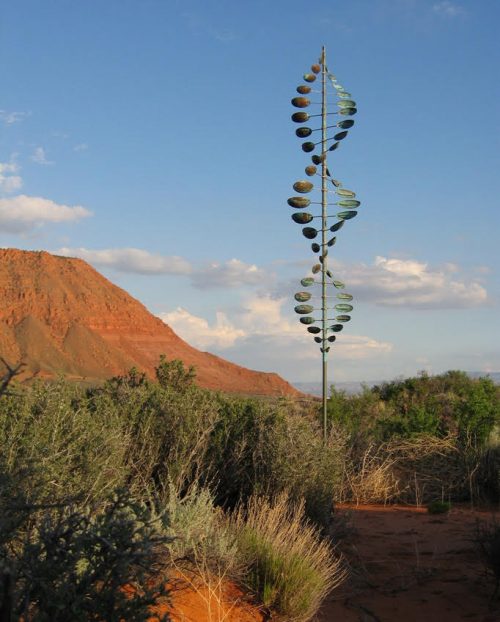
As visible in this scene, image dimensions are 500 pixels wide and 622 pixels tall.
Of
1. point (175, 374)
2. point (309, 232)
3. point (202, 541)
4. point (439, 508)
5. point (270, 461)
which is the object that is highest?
point (309, 232)

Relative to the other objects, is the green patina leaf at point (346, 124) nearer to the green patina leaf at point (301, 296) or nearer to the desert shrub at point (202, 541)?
the green patina leaf at point (301, 296)

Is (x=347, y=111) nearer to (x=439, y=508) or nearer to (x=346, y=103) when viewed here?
(x=346, y=103)

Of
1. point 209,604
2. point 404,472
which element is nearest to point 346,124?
point 404,472

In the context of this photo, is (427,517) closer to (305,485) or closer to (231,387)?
(305,485)

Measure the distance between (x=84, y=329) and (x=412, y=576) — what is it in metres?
66.5

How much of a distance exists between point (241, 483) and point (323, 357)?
3432mm

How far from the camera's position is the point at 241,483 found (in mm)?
8742

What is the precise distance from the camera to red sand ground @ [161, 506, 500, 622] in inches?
221

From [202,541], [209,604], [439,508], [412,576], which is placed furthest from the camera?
[439,508]

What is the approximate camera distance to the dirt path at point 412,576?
619 centimetres

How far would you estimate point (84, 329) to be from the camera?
2795 inches

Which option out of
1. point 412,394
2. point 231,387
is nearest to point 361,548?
point 412,394

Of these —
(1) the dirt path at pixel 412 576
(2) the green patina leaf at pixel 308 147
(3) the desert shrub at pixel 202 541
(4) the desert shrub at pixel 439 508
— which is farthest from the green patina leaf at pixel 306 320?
(3) the desert shrub at pixel 202 541

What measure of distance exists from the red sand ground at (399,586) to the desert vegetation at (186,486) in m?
0.24
